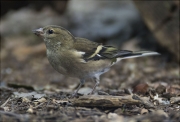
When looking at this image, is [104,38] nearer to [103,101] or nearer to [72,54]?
[72,54]

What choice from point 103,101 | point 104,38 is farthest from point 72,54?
point 104,38

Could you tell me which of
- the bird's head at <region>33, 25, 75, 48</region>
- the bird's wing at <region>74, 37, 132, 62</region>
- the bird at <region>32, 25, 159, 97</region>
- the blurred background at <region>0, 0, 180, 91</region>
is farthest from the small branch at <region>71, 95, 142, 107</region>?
the blurred background at <region>0, 0, 180, 91</region>

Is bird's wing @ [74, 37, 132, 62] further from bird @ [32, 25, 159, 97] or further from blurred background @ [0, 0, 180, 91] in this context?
blurred background @ [0, 0, 180, 91]

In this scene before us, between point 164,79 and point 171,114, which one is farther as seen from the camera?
point 164,79

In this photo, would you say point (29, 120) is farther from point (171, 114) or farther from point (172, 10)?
point (172, 10)

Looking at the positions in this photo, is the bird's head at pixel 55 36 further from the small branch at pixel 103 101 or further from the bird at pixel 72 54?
the small branch at pixel 103 101

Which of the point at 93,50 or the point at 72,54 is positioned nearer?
the point at 72,54

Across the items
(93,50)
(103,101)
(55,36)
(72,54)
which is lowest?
(103,101)

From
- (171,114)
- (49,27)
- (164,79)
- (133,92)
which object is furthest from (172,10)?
(171,114)
